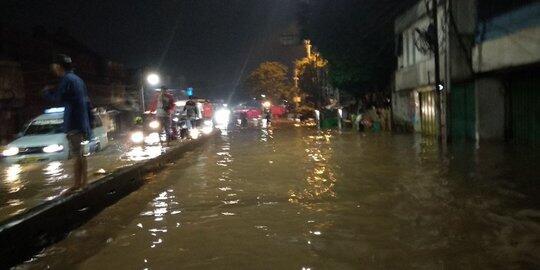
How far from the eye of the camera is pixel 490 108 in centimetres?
1612

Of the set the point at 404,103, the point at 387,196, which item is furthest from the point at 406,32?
the point at 387,196

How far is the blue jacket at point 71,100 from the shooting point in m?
6.89

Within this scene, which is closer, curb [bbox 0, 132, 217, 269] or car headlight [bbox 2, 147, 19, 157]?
curb [bbox 0, 132, 217, 269]

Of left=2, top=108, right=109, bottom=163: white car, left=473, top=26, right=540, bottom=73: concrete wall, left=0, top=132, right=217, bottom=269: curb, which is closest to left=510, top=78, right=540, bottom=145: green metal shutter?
left=473, top=26, right=540, bottom=73: concrete wall

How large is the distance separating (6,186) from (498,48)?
1295 centimetres

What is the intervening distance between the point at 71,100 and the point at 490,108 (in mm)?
13476

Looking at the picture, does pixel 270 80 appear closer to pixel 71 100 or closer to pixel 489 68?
pixel 489 68

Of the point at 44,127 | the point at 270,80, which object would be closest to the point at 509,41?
the point at 44,127

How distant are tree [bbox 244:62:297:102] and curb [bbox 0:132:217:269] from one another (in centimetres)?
6036

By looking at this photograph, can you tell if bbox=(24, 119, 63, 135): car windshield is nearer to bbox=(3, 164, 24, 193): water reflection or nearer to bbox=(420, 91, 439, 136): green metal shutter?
bbox=(3, 164, 24, 193): water reflection

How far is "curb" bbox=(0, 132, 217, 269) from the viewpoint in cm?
513

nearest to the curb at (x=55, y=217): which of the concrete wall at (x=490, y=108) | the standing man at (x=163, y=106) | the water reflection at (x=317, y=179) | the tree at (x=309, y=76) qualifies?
the water reflection at (x=317, y=179)

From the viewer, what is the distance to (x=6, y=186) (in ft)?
29.0

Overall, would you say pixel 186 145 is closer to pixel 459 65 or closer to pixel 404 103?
pixel 459 65
